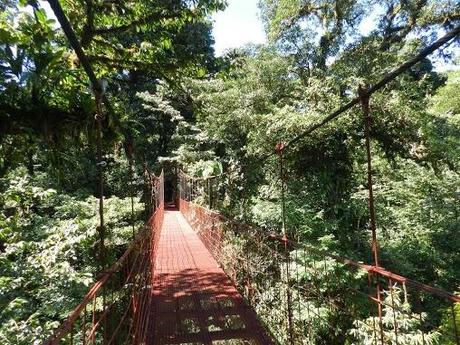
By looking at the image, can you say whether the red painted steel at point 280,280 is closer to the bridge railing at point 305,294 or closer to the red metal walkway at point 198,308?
the bridge railing at point 305,294

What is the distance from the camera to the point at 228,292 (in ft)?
11.3

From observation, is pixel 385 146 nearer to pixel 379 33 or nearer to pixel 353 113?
pixel 353 113

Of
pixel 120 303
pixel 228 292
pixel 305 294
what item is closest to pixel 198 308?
pixel 228 292

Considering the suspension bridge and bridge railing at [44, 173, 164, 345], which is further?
the suspension bridge

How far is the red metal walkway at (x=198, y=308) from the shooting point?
99.7 inches

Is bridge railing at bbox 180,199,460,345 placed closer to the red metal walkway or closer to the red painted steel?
the red painted steel

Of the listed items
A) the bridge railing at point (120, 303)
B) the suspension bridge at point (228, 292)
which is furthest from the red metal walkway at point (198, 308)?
the bridge railing at point (120, 303)

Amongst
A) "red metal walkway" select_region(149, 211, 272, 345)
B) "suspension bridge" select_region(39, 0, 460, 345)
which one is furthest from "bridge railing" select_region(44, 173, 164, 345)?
"red metal walkway" select_region(149, 211, 272, 345)

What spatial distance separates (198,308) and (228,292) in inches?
15.5

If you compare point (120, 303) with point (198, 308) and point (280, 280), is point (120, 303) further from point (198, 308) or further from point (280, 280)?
point (280, 280)

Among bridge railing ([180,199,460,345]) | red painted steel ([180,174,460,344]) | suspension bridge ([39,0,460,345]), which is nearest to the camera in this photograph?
suspension bridge ([39,0,460,345])

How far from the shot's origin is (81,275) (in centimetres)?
393

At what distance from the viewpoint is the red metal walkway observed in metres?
2.53

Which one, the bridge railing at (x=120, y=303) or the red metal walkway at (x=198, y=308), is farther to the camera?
the red metal walkway at (x=198, y=308)
